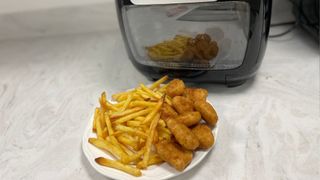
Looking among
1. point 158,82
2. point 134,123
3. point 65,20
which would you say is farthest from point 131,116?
point 65,20

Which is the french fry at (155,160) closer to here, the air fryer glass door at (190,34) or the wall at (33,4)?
the air fryer glass door at (190,34)

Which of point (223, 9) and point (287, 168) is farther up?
point (223, 9)

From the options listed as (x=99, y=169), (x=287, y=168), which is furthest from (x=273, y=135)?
(x=99, y=169)

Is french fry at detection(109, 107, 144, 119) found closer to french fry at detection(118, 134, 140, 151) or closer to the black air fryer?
french fry at detection(118, 134, 140, 151)

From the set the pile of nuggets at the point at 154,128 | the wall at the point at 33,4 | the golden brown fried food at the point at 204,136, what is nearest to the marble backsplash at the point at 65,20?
the wall at the point at 33,4

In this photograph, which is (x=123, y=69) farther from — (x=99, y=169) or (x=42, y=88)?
(x=99, y=169)
